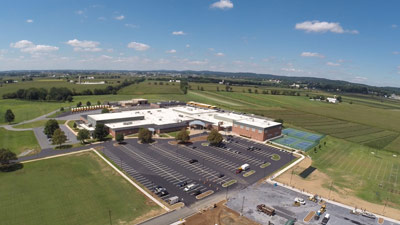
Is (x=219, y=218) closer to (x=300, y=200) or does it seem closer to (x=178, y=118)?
(x=300, y=200)

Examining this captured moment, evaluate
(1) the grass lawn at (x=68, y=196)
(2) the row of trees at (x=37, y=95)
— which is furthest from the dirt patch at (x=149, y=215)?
(2) the row of trees at (x=37, y=95)

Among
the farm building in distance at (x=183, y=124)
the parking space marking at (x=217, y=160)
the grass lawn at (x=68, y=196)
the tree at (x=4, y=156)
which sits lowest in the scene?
the grass lawn at (x=68, y=196)

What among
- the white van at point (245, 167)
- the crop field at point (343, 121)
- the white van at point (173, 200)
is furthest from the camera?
the crop field at point (343, 121)

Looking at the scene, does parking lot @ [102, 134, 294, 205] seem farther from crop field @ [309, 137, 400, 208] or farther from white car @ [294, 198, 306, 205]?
crop field @ [309, 137, 400, 208]

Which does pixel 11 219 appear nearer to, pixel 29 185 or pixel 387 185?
pixel 29 185

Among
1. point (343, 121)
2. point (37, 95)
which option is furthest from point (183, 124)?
point (37, 95)

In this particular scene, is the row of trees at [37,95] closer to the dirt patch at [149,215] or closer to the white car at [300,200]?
the dirt patch at [149,215]
